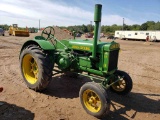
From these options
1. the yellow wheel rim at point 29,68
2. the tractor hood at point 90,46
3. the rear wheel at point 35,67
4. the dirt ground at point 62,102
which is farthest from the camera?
the yellow wheel rim at point 29,68

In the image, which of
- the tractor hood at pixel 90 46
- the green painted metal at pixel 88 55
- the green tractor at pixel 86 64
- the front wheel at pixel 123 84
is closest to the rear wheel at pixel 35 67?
the green tractor at pixel 86 64

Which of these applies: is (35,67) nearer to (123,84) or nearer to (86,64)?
(86,64)

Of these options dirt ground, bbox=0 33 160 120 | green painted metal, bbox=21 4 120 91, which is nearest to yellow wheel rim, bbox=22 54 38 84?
dirt ground, bbox=0 33 160 120

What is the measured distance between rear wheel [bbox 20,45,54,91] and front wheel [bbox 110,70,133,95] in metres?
1.95

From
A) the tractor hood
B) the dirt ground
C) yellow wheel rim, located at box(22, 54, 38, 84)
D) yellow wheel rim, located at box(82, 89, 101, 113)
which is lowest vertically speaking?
the dirt ground

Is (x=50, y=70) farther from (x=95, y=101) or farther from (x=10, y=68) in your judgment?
(x=10, y=68)

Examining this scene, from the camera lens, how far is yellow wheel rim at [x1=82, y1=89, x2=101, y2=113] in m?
4.46

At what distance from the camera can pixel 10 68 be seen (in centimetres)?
788

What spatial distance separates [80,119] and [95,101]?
21.8 inches

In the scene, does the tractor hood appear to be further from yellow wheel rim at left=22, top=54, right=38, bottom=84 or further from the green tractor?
yellow wheel rim at left=22, top=54, right=38, bottom=84

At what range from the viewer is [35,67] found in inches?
230

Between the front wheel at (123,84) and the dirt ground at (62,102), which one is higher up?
the front wheel at (123,84)

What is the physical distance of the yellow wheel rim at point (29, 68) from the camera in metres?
5.82

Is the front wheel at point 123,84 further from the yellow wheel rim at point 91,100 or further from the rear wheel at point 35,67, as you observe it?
the rear wheel at point 35,67
